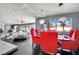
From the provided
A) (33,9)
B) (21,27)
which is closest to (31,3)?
(33,9)

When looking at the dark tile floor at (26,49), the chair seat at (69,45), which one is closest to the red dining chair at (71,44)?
the chair seat at (69,45)

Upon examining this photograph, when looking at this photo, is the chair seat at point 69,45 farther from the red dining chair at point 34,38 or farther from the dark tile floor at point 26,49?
the red dining chair at point 34,38

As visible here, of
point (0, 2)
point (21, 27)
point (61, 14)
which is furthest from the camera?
point (21, 27)

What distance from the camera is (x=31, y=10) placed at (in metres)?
2.26

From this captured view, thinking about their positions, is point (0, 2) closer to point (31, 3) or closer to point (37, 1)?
point (31, 3)

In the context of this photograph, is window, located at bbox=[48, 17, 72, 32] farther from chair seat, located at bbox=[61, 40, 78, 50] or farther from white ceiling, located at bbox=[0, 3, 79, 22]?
chair seat, located at bbox=[61, 40, 78, 50]

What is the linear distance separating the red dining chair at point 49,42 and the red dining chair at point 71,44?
206mm

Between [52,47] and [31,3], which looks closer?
[31,3]

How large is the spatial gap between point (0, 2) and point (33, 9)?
735mm

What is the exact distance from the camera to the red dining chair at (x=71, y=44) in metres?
2.41

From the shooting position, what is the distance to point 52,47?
2.52 metres

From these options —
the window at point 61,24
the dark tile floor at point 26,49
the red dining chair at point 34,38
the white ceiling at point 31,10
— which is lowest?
the dark tile floor at point 26,49

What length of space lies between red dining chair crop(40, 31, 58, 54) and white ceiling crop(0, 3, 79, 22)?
0.50 m

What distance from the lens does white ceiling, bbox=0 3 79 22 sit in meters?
2.18
